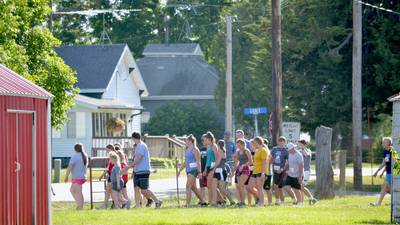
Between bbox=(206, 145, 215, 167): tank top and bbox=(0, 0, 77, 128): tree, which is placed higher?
bbox=(0, 0, 77, 128): tree

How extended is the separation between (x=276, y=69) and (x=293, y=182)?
6147 mm

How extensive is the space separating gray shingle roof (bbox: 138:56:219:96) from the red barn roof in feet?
195

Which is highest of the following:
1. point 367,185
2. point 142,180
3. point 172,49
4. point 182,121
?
point 172,49

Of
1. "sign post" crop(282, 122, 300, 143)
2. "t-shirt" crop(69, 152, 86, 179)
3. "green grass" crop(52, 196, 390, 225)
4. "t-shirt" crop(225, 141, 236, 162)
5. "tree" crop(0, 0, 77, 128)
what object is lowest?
"green grass" crop(52, 196, 390, 225)

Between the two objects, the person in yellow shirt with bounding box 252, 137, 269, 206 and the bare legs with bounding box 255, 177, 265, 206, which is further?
the bare legs with bounding box 255, 177, 265, 206

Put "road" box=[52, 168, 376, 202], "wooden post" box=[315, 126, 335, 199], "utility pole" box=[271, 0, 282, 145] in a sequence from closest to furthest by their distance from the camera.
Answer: "wooden post" box=[315, 126, 335, 199]
"utility pole" box=[271, 0, 282, 145]
"road" box=[52, 168, 376, 202]

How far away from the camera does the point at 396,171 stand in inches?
821

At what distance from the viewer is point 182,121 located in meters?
75.8

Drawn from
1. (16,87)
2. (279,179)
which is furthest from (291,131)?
(16,87)

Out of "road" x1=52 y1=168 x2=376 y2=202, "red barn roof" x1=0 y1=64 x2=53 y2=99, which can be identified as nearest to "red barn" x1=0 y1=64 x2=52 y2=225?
"red barn roof" x1=0 y1=64 x2=53 y2=99

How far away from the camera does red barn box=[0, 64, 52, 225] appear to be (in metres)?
19.6

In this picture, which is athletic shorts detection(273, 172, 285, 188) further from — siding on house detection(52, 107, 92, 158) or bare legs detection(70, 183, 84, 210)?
siding on house detection(52, 107, 92, 158)

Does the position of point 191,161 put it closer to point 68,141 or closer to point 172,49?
point 68,141

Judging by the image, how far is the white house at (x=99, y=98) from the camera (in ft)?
195
